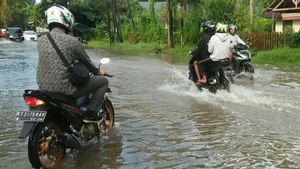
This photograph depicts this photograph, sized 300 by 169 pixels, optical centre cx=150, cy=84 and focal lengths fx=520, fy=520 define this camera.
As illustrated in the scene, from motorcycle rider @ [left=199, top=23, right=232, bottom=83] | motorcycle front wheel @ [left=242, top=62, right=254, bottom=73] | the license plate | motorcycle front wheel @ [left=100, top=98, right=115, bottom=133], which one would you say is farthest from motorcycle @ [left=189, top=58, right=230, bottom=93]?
the license plate

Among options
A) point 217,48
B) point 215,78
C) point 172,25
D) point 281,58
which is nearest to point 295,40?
point 281,58

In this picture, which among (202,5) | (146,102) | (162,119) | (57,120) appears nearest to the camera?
(57,120)

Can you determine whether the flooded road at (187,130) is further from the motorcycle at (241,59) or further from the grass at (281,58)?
the grass at (281,58)

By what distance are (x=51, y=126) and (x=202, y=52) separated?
6.89m

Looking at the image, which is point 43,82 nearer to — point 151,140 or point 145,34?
point 151,140

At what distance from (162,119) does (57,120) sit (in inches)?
136

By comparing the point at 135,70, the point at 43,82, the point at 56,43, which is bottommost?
the point at 135,70

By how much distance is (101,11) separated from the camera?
59906 millimetres

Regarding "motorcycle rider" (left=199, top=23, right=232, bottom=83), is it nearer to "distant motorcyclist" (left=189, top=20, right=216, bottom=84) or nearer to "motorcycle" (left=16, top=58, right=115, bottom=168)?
"distant motorcyclist" (left=189, top=20, right=216, bottom=84)

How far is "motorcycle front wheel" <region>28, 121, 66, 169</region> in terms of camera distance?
607 centimetres

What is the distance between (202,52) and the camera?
1270 centimetres

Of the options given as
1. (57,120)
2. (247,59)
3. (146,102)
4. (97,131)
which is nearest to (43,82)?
(57,120)

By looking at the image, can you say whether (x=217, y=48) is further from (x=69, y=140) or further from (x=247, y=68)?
(x=69, y=140)

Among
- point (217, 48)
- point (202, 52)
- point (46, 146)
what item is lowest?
point (46, 146)
